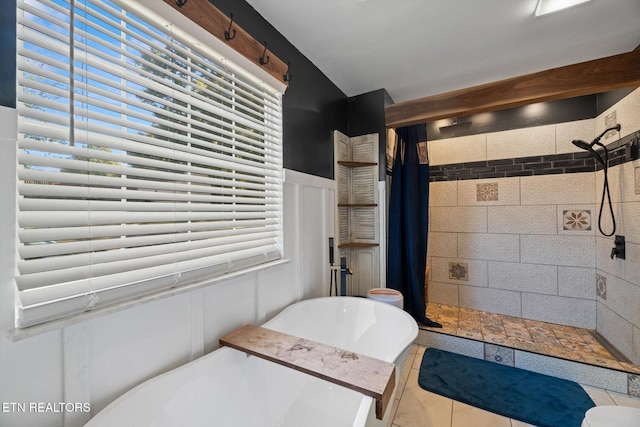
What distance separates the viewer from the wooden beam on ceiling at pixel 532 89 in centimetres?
171

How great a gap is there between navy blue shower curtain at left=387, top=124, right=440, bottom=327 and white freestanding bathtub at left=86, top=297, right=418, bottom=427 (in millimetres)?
847

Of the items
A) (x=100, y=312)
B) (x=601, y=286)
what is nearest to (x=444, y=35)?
(x=100, y=312)

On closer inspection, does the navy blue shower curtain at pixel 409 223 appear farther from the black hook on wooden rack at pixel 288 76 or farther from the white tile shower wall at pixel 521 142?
the black hook on wooden rack at pixel 288 76

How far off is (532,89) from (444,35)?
2.63ft

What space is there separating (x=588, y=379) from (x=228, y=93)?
10.0 feet

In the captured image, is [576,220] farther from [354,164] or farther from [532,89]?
[354,164]

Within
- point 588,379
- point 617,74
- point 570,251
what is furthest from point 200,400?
point 570,251

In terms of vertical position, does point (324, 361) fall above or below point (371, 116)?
below

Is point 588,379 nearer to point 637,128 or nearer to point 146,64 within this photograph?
point 637,128

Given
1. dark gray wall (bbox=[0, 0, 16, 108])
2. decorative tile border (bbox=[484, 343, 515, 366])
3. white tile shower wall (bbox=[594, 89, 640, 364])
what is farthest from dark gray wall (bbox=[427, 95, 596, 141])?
dark gray wall (bbox=[0, 0, 16, 108])

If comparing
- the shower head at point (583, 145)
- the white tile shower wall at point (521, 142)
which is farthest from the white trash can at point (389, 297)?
the shower head at point (583, 145)

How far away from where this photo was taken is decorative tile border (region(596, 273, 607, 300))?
226 cm

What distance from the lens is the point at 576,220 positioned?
250 centimetres

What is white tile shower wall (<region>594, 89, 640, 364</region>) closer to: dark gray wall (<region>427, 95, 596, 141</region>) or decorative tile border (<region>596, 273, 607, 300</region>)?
decorative tile border (<region>596, 273, 607, 300</region>)
